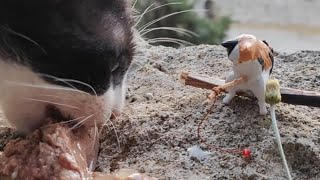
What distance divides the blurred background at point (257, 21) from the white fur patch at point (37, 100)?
0.97 metres

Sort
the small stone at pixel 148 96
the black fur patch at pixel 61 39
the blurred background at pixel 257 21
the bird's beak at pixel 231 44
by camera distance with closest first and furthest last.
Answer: the black fur patch at pixel 61 39
the bird's beak at pixel 231 44
the small stone at pixel 148 96
the blurred background at pixel 257 21

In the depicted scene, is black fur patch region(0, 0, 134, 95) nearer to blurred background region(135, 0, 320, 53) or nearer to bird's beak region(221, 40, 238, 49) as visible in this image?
bird's beak region(221, 40, 238, 49)

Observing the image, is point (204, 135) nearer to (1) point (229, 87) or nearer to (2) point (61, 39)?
(1) point (229, 87)

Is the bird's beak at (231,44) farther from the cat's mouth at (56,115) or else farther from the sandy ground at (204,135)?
the cat's mouth at (56,115)

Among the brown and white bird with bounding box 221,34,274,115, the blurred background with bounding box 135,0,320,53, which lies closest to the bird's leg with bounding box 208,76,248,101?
the brown and white bird with bounding box 221,34,274,115

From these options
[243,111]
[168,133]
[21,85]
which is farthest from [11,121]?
[243,111]

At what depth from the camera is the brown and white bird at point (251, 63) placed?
938 millimetres

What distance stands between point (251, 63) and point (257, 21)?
5.08ft

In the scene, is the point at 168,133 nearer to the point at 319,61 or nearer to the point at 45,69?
the point at 45,69

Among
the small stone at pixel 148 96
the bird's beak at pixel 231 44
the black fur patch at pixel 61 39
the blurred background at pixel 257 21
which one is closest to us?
the black fur patch at pixel 61 39

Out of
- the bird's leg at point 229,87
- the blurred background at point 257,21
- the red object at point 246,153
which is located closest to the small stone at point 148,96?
the bird's leg at point 229,87

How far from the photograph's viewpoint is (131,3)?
1.04 metres

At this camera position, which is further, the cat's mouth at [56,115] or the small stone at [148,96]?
the small stone at [148,96]

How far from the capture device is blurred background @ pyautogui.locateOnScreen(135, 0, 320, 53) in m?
2.06
